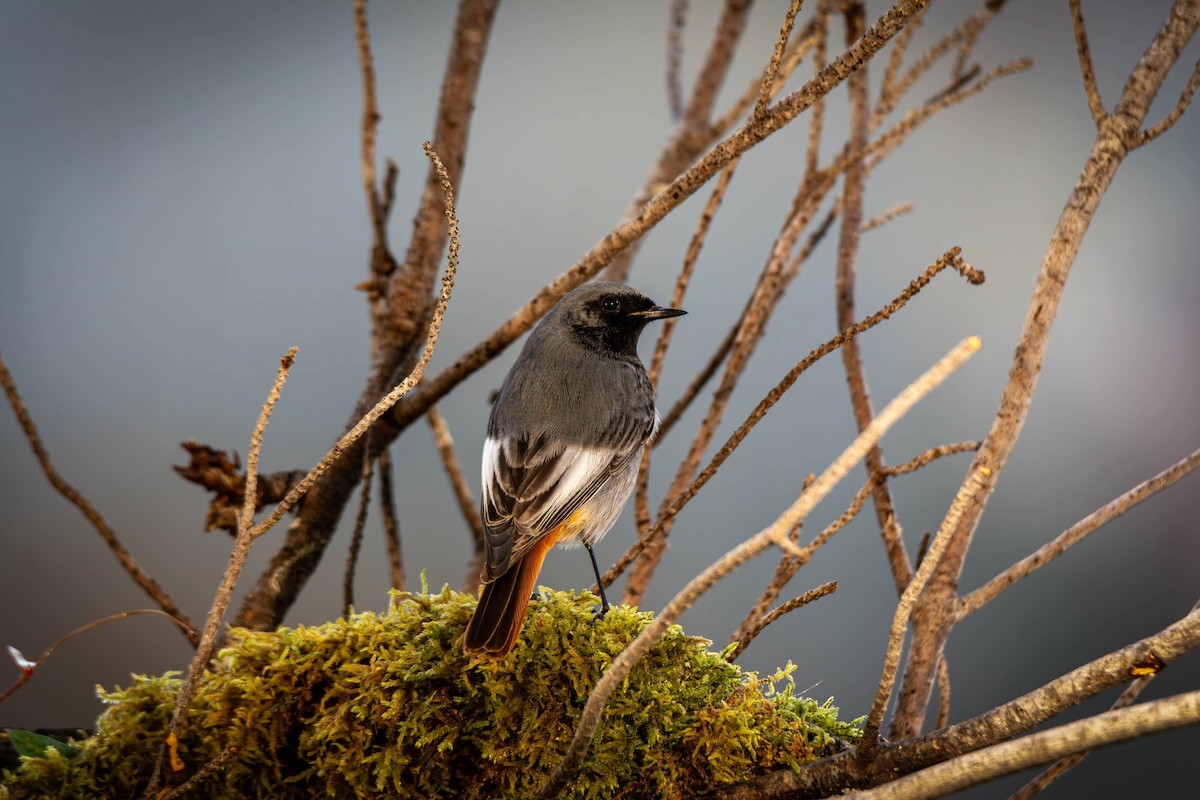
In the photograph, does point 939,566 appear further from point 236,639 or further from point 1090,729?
point 236,639

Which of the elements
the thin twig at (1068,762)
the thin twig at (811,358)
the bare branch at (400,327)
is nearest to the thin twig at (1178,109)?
the thin twig at (811,358)

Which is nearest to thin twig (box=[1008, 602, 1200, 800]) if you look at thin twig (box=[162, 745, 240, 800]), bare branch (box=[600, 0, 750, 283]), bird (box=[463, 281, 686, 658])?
bird (box=[463, 281, 686, 658])

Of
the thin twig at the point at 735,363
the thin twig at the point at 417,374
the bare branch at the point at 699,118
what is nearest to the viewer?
the thin twig at the point at 417,374

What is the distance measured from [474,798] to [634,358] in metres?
0.92

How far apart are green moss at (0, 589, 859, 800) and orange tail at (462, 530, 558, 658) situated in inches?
2.1

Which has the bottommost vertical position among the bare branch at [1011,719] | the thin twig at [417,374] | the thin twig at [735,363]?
the bare branch at [1011,719]

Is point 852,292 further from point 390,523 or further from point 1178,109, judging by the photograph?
point 390,523

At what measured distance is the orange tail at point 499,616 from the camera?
121 centimetres

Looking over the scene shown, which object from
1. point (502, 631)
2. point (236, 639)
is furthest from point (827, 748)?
point (236, 639)

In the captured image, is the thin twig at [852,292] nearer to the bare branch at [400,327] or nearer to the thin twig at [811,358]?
the thin twig at [811,358]

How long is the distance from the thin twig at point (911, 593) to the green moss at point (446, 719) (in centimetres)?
21

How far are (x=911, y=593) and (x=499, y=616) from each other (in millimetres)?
513

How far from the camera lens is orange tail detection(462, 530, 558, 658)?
1.21 metres

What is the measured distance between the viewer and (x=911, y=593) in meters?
0.96
